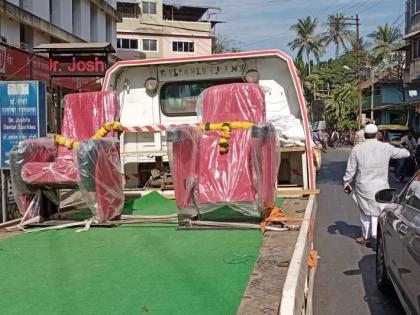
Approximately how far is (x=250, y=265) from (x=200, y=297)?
2.40 ft

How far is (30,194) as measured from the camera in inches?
233

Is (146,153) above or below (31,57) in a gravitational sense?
below

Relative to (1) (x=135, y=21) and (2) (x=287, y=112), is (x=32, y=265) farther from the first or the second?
(1) (x=135, y=21)

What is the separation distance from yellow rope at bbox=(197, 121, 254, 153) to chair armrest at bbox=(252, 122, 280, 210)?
16.8 inches

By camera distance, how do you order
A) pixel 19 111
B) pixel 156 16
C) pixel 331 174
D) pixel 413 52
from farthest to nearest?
1. pixel 156 16
2. pixel 413 52
3. pixel 331 174
4. pixel 19 111

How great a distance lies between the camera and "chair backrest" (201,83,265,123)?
21.0 ft

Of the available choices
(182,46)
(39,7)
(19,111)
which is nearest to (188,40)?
(182,46)

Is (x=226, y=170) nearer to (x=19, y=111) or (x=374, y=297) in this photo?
(x=374, y=297)

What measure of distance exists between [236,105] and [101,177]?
1.79 metres

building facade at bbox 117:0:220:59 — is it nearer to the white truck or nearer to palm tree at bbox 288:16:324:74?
palm tree at bbox 288:16:324:74

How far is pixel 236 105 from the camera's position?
6.43 m

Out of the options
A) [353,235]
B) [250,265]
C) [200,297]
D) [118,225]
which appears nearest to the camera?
[200,297]

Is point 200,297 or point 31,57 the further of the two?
point 31,57

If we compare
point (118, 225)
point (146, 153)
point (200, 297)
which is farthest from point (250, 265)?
point (146, 153)
